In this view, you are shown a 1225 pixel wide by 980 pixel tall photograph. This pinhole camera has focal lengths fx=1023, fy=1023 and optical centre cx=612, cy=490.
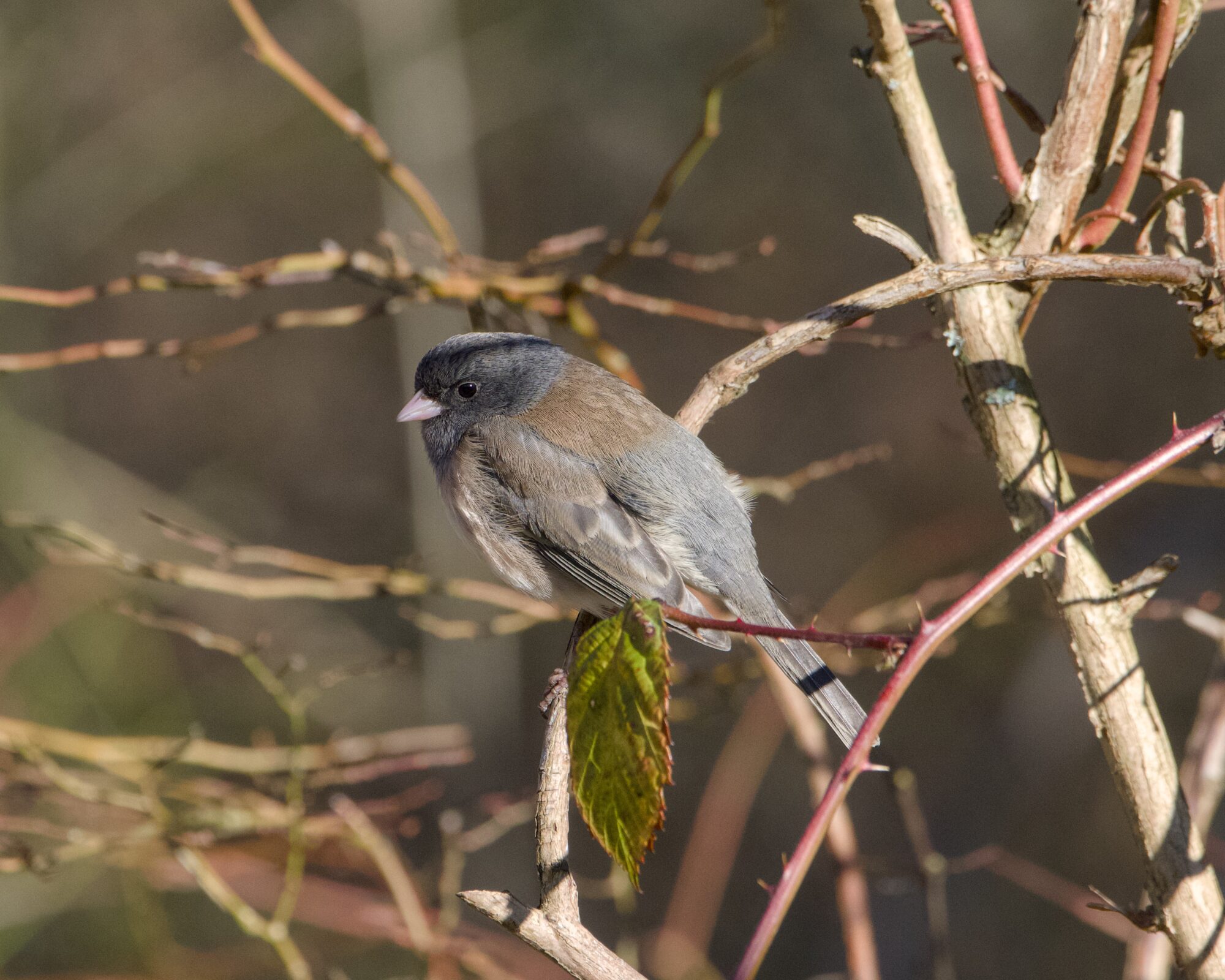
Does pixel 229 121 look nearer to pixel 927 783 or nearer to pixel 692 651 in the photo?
pixel 692 651

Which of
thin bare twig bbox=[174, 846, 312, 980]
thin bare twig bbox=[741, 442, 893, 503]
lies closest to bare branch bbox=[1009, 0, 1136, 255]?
thin bare twig bbox=[741, 442, 893, 503]

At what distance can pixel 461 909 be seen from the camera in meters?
4.16

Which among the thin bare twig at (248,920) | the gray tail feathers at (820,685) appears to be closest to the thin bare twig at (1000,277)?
the gray tail feathers at (820,685)

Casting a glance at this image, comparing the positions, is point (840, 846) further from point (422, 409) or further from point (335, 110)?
point (335, 110)

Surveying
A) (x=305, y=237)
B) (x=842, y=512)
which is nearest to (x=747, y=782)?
(x=842, y=512)

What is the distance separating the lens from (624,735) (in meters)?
0.84

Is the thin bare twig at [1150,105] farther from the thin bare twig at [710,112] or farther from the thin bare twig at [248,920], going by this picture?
the thin bare twig at [248,920]

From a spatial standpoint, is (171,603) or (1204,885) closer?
(1204,885)

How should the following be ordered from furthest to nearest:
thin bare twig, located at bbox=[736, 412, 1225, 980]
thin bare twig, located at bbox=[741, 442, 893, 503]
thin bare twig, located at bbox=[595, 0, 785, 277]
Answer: thin bare twig, located at bbox=[741, 442, 893, 503] → thin bare twig, located at bbox=[595, 0, 785, 277] → thin bare twig, located at bbox=[736, 412, 1225, 980]

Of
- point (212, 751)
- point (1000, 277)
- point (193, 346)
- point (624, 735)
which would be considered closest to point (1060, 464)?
point (1000, 277)

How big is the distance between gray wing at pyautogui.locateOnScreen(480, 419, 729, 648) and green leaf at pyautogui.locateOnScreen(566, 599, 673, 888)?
1018 millimetres

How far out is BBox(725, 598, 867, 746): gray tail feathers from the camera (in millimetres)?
1629

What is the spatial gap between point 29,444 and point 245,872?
221 centimetres

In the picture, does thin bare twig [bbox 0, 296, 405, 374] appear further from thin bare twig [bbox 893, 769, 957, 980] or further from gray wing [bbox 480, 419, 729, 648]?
thin bare twig [bbox 893, 769, 957, 980]
